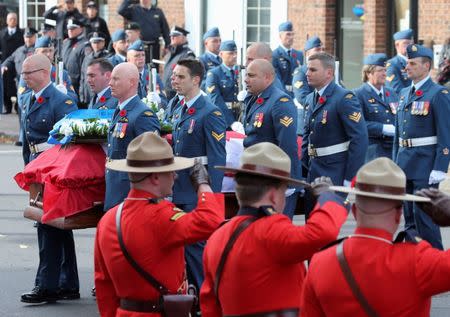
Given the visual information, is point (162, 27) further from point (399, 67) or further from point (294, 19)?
point (399, 67)

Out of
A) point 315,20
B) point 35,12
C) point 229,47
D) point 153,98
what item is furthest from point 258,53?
point 35,12

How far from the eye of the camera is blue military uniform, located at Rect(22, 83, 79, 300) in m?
10.2

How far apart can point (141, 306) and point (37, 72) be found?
477 cm

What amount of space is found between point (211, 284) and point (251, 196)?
47 centimetres

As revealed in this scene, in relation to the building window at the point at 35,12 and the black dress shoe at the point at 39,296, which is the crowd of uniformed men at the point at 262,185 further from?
the building window at the point at 35,12

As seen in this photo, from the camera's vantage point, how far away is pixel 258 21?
25484 mm

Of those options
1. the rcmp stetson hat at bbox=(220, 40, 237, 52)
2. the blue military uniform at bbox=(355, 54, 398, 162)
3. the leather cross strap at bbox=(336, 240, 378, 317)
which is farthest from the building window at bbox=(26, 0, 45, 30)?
the leather cross strap at bbox=(336, 240, 378, 317)

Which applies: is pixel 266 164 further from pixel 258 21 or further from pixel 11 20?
pixel 11 20

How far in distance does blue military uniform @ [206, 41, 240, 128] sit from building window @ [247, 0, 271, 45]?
25.0ft

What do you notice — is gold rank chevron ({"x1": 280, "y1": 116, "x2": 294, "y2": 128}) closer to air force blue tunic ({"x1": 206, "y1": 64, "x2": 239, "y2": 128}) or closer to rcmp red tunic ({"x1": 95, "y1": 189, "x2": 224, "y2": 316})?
rcmp red tunic ({"x1": 95, "y1": 189, "x2": 224, "y2": 316})

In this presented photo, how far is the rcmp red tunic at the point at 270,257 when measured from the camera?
5.61 meters

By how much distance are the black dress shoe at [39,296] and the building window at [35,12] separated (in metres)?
19.8

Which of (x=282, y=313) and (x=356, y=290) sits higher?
(x=356, y=290)

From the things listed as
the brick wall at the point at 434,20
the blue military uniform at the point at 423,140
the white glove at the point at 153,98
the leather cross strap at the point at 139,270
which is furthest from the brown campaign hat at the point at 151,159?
the brick wall at the point at 434,20
